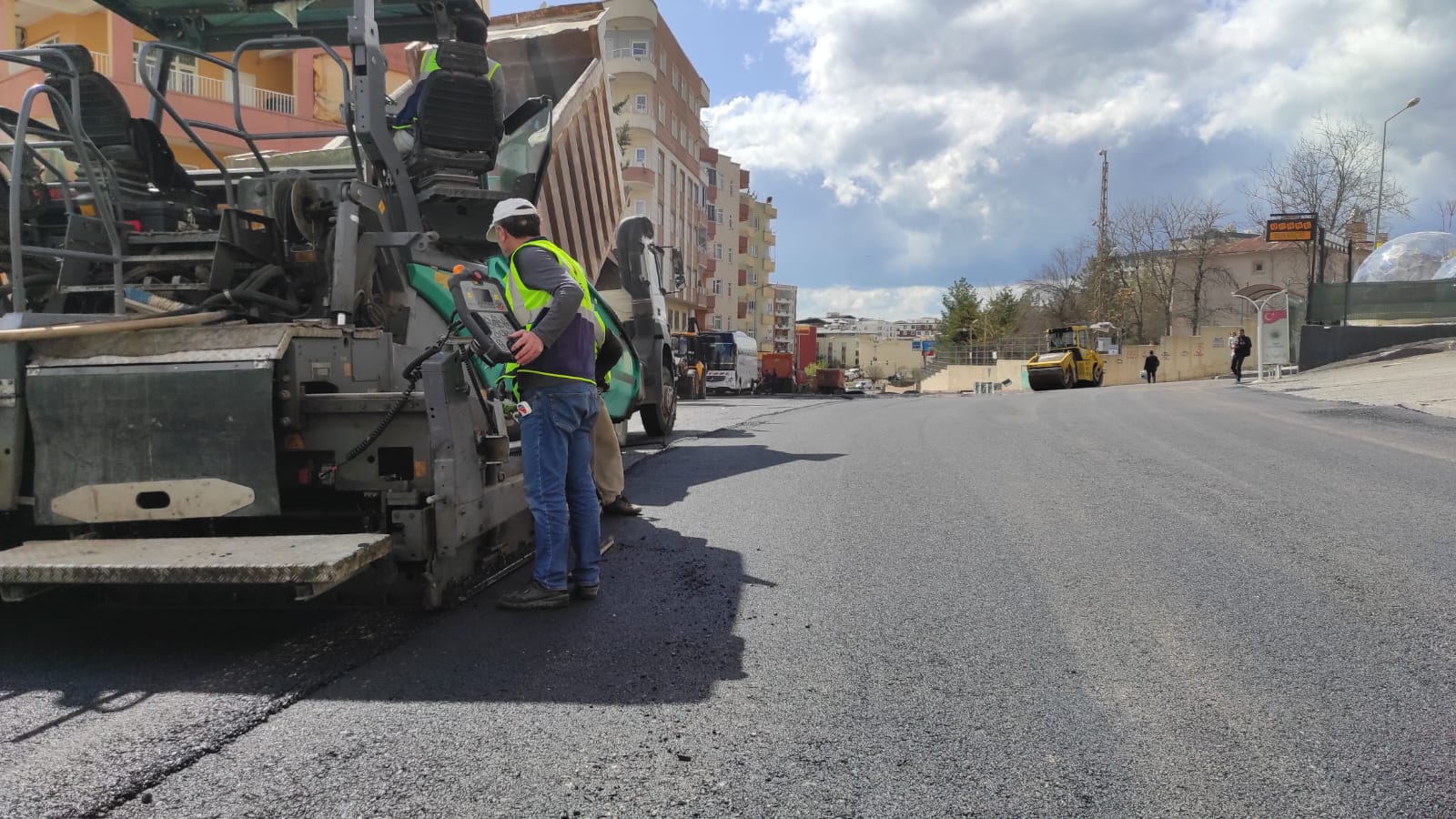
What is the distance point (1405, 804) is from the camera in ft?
7.80

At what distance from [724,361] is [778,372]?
633cm

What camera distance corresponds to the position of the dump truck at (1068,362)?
110 feet

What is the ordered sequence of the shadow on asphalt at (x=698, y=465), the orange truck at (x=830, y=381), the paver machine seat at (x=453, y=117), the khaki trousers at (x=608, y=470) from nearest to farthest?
the paver machine seat at (x=453, y=117) < the khaki trousers at (x=608, y=470) < the shadow on asphalt at (x=698, y=465) < the orange truck at (x=830, y=381)

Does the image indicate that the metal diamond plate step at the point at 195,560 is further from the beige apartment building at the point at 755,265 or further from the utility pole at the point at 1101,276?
the beige apartment building at the point at 755,265

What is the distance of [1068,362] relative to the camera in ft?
110

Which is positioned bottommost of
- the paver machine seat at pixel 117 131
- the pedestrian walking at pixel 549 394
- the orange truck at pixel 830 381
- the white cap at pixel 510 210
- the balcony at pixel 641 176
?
the orange truck at pixel 830 381

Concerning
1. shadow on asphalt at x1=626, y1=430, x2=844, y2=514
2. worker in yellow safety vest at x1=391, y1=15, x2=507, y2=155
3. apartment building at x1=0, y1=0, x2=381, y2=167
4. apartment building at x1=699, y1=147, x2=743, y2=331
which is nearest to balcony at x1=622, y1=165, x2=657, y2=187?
apartment building at x1=699, y1=147, x2=743, y2=331

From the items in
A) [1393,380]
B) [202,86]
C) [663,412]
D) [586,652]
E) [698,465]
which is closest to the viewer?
[586,652]

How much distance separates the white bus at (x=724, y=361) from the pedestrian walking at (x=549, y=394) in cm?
3011

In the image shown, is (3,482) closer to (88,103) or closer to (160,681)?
(160,681)

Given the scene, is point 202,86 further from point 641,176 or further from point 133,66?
point 641,176

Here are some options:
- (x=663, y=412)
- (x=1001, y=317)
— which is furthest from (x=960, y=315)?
(x=663, y=412)

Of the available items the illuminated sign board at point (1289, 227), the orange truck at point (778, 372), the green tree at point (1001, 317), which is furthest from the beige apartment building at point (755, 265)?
the illuminated sign board at point (1289, 227)

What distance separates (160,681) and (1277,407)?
15792 mm
